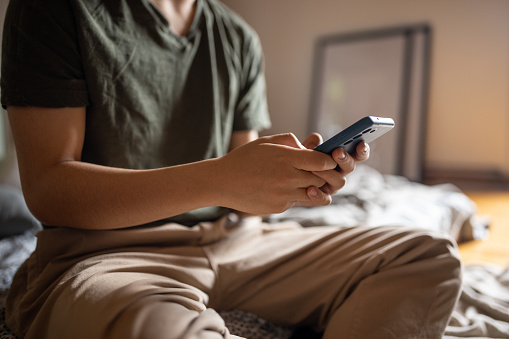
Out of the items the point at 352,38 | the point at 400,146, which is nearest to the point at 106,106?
the point at 400,146

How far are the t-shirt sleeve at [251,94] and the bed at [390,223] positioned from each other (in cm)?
37

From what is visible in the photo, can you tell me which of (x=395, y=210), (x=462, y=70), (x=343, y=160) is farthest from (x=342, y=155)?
(x=462, y=70)

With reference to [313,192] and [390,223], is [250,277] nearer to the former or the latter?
[313,192]

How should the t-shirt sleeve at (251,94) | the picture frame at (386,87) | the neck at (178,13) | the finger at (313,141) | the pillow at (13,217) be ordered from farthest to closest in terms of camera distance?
the picture frame at (386,87) → the pillow at (13,217) → the t-shirt sleeve at (251,94) → the neck at (178,13) → the finger at (313,141)

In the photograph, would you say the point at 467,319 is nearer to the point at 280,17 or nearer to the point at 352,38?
the point at 352,38

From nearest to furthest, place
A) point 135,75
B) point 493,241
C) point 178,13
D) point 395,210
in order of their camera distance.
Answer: point 135,75
point 178,13
point 395,210
point 493,241

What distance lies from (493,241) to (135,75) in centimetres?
163

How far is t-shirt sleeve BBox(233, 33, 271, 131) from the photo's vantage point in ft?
3.11

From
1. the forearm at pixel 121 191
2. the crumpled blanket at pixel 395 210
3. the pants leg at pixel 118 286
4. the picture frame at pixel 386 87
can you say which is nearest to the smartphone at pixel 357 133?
the forearm at pixel 121 191

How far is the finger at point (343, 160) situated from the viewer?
0.57 meters

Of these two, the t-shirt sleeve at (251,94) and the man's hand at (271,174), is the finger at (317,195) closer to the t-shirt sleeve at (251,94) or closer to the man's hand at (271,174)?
the man's hand at (271,174)

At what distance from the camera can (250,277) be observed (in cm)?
71

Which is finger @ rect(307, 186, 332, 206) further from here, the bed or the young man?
the bed

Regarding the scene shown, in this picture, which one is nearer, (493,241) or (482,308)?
(482,308)
